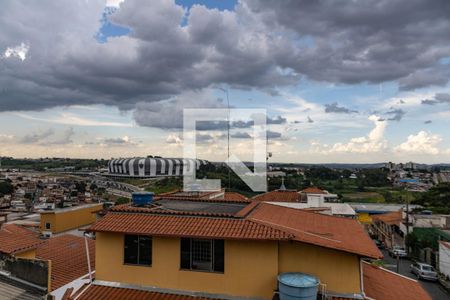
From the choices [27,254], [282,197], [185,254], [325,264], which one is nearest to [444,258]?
[282,197]

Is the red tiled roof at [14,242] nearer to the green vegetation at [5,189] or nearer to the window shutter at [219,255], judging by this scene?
the window shutter at [219,255]

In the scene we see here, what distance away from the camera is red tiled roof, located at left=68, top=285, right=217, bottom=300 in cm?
991

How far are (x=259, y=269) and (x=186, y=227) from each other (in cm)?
224

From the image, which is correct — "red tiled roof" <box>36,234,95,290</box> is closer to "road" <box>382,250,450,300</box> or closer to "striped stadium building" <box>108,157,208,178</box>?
"road" <box>382,250,450,300</box>

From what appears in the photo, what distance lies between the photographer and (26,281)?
10898mm

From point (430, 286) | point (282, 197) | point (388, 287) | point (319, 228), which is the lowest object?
point (430, 286)

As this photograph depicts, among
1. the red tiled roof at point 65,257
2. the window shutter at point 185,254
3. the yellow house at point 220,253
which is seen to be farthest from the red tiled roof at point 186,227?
the red tiled roof at point 65,257

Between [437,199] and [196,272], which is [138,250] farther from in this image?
[437,199]

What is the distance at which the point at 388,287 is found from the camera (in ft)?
36.9

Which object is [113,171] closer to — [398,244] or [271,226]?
[398,244]

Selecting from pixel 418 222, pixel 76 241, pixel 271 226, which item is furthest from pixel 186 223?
pixel 418 222

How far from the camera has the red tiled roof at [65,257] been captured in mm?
12087

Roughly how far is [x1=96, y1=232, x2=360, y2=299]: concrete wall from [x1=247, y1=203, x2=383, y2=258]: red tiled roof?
0.35 meters

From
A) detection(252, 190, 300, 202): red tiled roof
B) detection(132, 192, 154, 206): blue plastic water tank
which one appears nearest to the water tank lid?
detection(132, 192, 154, 206): blue plastic water tank
